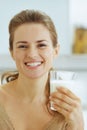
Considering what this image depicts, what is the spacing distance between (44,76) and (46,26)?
18 centimetres

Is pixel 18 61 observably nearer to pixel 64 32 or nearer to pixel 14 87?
pixel 14 87

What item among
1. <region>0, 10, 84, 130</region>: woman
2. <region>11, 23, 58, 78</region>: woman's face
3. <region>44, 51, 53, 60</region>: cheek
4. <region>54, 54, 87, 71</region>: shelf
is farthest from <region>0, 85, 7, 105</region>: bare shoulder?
<region>54, 54, 87, 71</region>: shelf

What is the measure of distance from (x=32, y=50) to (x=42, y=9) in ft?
4.76

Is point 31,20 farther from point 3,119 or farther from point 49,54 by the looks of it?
point 3,119

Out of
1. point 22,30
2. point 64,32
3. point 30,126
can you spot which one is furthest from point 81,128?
point 64,32

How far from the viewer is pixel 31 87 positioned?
120cm

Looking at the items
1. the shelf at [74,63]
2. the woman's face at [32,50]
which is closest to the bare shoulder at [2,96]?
the woman's face at [32,50]

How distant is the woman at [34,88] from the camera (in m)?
1.11

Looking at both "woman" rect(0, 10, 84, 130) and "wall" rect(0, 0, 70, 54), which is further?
"wall" rect(0, 0, 70, 54)

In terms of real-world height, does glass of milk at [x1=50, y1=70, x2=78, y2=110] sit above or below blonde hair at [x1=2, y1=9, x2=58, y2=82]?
below

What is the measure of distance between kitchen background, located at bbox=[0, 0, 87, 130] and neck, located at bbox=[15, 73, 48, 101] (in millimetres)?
1250

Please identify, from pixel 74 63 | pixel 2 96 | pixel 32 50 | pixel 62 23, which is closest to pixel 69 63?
pixel 74 63

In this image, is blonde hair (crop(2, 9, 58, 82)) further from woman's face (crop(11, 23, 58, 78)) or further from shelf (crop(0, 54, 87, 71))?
shelf (crop(0, 54, 87, 71))

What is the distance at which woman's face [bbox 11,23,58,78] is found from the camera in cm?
111
